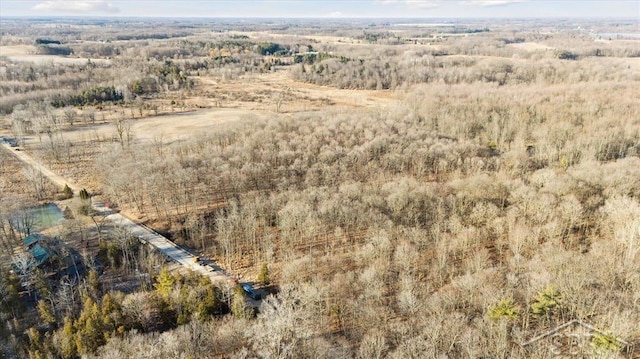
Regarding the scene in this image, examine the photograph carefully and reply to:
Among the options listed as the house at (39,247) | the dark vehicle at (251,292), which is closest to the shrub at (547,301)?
the dark vehicle at (251,292)

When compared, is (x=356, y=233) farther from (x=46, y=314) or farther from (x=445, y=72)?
(x=445, y=72)

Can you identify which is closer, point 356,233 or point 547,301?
point 547,301

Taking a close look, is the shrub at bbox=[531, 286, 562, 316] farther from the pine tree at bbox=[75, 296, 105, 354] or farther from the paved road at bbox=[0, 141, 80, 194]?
the paved road at bbox=[0, 141, 80, 194]

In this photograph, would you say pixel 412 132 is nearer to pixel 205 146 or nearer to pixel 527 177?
pixel 527 177

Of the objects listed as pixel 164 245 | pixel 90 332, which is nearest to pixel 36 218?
pixel 164 245

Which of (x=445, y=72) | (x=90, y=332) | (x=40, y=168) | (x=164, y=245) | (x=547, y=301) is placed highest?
(x=445, y=72)

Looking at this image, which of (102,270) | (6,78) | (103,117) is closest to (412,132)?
(102,270)
